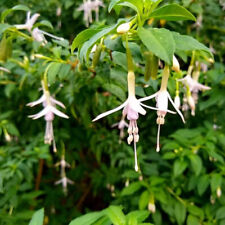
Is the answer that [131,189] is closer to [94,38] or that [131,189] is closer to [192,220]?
[192,220]

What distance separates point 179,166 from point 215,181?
0.14m

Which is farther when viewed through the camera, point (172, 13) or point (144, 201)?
point (144, 201)

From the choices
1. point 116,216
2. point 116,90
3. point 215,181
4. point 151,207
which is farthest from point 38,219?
point 215,181

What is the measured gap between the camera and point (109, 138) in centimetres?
142

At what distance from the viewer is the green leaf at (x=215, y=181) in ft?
3.76

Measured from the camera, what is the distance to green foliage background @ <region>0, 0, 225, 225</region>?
41.2 inches

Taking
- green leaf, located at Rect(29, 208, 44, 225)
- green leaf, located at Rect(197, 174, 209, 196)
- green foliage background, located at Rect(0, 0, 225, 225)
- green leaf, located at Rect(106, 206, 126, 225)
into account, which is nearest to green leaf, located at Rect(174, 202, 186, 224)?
green foliage background, located at Rect(0, 0, 225, 225)

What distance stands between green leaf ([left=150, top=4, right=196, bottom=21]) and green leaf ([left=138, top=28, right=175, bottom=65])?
39mm

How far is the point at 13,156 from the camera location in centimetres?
133

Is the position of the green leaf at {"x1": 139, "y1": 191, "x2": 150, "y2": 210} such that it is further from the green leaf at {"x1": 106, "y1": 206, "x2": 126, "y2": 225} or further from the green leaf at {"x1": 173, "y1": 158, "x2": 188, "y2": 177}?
the green leaf at {"x1": 106, "y1": 206, "x2": 126, "y2": 225}

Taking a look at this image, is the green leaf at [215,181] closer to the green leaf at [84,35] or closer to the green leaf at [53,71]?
the green leaf at [53,71]

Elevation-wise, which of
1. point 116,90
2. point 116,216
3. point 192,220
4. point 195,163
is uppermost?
point 116,90

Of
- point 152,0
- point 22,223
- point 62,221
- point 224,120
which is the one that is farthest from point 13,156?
point 152,0

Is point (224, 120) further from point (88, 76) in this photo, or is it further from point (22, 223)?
point (22, 223)
